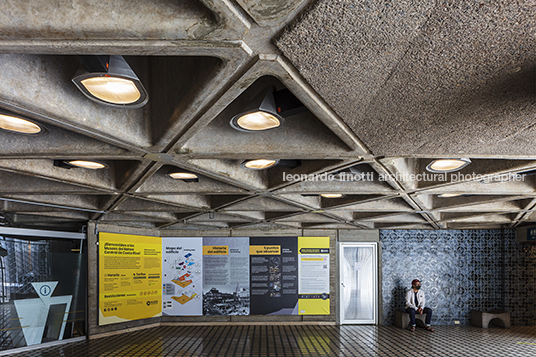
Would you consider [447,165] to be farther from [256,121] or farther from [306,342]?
[306,342]

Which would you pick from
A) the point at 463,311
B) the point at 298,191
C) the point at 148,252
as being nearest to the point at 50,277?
the point at 148,252

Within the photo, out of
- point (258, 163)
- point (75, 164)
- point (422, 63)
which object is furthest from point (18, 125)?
point (422, 63)

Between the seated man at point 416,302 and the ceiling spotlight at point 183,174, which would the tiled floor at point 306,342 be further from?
the ceiling spotlight at point 183,174

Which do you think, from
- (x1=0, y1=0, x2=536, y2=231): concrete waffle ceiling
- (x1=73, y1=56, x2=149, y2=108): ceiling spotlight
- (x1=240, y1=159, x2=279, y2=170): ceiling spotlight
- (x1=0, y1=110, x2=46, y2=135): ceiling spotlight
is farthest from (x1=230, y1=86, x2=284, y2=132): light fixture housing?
(x1=0, y1=110, x2=46, y2=135): ceiling spotlight

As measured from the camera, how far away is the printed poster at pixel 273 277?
9.55m

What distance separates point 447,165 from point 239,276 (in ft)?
23.4

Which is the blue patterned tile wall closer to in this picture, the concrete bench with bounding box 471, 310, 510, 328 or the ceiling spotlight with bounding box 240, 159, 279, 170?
the concrete bench with bounding box 471, 310, 510, 328

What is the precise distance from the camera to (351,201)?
551cm

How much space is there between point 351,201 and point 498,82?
4.02 meters

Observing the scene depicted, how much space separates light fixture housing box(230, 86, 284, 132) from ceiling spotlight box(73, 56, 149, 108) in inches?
23.6

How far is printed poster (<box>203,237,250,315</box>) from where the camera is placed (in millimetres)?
9539

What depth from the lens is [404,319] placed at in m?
9.40

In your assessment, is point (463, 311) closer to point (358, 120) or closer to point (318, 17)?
point (358, 120)

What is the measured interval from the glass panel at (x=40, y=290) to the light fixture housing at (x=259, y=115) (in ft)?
20.4
